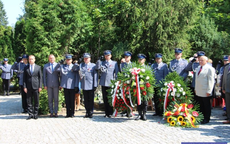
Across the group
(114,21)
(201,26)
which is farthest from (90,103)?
(201,26)

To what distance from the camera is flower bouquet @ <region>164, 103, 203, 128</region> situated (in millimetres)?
6840

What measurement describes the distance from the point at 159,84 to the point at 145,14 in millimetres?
4872

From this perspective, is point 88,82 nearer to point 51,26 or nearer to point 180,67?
point 51,26

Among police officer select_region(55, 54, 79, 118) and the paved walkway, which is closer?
the paved walkway

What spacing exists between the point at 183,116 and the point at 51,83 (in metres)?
4.22

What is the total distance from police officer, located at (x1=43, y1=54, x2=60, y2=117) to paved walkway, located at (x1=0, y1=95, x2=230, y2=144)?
0.46 metres

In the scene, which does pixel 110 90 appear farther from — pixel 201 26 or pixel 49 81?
pixel 201 26

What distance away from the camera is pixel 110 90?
8.01 metres

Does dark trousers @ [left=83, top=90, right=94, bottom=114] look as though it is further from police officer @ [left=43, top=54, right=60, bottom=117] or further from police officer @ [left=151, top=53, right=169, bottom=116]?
police officer @ [left=151, top=53, right=169, bottom=116]

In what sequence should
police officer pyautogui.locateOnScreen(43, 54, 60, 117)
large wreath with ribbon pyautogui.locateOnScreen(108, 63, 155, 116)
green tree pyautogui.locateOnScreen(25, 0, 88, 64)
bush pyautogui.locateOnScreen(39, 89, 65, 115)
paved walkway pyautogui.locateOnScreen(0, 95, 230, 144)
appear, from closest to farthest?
paved walkway pyautogui.locateOnScreen(0, 95, 230, 144), large wreath with ribbon pyautogui.locateOnScreen(108, 63, 155, 116), police officer pyautogui.locateOnScreen(43, 54, 60, 117), bush pyautogui.locateOnScreen(39, 89, 65, 115), green tree pyautogui.locateOnScreen(25, 0, 88, 64)

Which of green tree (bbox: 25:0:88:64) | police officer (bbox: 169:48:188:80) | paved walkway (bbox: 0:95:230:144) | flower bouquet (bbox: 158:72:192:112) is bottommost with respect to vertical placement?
paved walkway (bbox: 0:95:230:144)

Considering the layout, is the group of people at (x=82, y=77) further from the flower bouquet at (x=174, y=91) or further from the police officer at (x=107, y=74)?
the flower bouquet at (x=174, y=91)

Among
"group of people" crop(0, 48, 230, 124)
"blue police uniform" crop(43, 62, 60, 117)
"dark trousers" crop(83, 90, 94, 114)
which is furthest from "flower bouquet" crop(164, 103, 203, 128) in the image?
"blue police uniform" crop(43, 62, 60, 117)

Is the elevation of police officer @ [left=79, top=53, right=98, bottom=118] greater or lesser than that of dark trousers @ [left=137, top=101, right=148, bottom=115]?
greater
